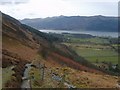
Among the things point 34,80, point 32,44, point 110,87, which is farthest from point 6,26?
point 34,80

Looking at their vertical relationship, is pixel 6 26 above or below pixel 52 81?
above

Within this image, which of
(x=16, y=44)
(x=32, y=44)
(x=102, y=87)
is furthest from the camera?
(x=32, y=44)

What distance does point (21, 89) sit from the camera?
107 feet

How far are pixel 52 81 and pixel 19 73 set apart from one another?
180 inches

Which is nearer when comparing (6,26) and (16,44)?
(16,44)

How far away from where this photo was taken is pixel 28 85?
33.4 meters

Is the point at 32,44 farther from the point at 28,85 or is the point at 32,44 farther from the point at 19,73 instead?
the point at 28,85

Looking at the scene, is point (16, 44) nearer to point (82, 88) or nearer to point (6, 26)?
point (6, 26)

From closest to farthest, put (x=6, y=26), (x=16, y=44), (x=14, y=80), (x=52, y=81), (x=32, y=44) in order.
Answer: (x=14, y=80), (x=52, y=81), (x=16, y=44), (x=6, y=26), (x=32, y=44)

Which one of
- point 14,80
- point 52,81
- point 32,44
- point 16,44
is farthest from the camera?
point 32,44

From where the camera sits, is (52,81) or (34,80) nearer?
(34,80)

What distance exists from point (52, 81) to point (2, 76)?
6.18 m

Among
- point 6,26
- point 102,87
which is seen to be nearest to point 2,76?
point 102,87

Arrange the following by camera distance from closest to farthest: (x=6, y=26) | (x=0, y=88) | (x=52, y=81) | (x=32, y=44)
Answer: (x=0, y=88) < (x=52, y=81) < (x=6, y=26) < (x=32, y=44)
